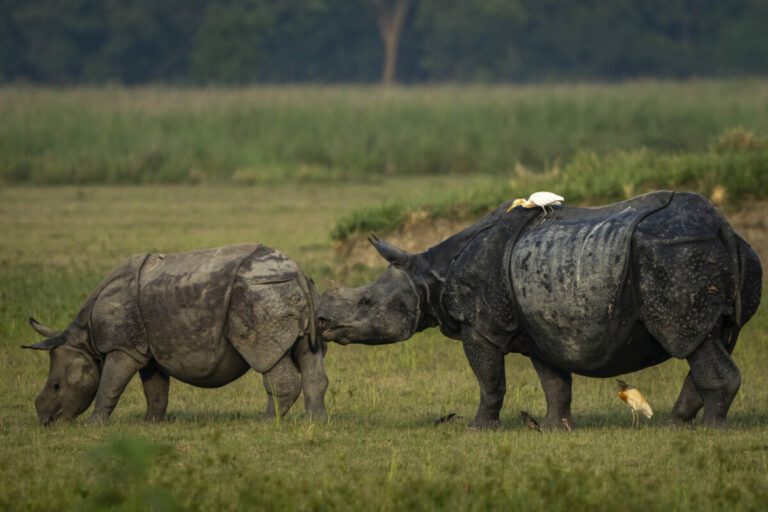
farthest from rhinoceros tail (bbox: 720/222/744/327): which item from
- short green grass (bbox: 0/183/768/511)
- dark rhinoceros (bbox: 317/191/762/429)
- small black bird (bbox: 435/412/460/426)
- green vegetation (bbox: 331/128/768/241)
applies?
green vegetation (bbox: 331/128/768/241)

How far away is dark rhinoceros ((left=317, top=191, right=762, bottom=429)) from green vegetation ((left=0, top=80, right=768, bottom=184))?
20.2 metres

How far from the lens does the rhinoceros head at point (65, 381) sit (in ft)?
30.0

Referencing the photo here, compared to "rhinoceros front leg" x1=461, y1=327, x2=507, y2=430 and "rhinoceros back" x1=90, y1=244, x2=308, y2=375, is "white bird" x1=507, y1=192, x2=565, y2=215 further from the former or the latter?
"rhinoceros back" x1=90, y1=244, x2=308, y2=375

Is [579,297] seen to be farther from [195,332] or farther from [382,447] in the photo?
[195,332]

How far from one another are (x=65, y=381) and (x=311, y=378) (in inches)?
72.1

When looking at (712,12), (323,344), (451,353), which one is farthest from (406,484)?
(712,12)

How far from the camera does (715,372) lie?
26.2ft

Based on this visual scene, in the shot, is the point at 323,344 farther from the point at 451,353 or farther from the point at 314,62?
the point at 314,62

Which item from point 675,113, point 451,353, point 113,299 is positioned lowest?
point 451,353

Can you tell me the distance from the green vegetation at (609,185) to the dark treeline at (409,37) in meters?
43.2

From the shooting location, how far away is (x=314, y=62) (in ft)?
215

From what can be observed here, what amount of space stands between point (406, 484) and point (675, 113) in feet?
94.7

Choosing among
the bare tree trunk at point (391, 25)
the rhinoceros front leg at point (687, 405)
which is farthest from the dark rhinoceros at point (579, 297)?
the bare tree trunk at point (391, 25)

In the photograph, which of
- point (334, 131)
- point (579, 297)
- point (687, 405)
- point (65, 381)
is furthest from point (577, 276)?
point (334, 131)
